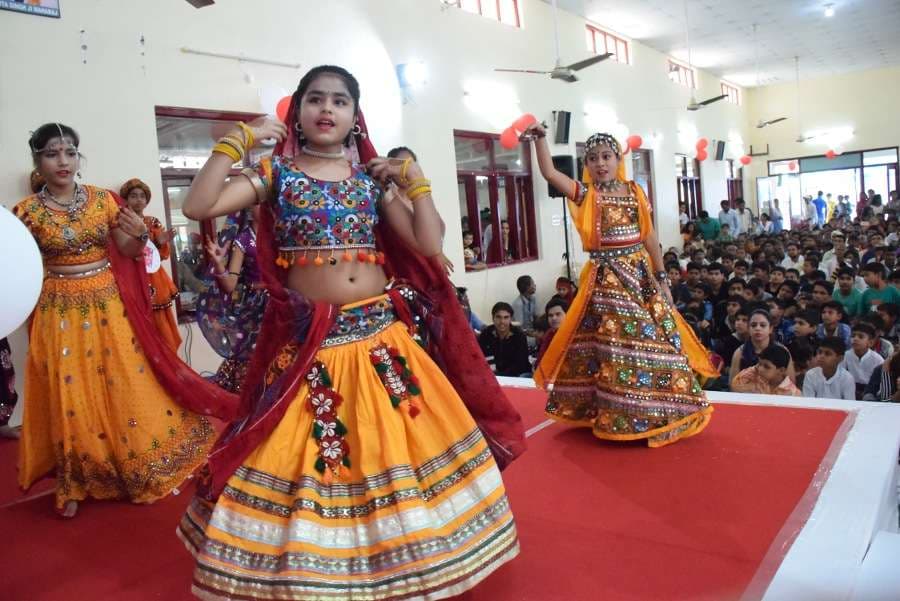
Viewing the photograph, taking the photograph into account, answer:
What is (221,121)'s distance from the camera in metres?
6.39

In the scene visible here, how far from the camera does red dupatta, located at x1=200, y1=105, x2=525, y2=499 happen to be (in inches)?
78.8

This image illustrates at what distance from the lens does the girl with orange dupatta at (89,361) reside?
3041mm

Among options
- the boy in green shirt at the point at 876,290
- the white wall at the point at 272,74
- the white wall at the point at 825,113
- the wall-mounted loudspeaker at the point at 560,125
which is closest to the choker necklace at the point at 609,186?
the boy in green shirt at the point at 876,290

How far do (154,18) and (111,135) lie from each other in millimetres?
998

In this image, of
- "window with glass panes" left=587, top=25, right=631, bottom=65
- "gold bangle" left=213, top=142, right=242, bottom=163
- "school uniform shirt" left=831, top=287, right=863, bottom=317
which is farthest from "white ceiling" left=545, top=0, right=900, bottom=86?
"gold bangle" left=213, top=142, right=242, bottom=163

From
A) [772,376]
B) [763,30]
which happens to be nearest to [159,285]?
[772,376]

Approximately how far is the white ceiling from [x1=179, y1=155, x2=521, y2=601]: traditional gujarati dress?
965 cm

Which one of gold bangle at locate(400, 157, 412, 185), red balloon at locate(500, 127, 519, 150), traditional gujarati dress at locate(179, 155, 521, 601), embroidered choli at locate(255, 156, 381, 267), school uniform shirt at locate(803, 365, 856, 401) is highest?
red balloon at locate(500, 127, 519, 150)

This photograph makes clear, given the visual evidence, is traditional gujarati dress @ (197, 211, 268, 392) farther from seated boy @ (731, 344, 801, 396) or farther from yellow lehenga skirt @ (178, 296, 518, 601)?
seated boy @ (731, 344, 801, 396)

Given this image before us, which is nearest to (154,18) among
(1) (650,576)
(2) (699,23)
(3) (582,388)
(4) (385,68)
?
(4) (385,68)

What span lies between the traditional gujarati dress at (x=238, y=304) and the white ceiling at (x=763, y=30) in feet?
31.3

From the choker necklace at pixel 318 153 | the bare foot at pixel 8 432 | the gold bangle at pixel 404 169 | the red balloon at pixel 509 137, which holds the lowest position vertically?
the bare foot at pixel 8 432

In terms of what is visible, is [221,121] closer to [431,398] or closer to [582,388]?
[582,388]

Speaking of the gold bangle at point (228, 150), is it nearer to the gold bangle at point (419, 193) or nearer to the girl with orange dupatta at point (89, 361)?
the gold bangle at point (419, 193)
